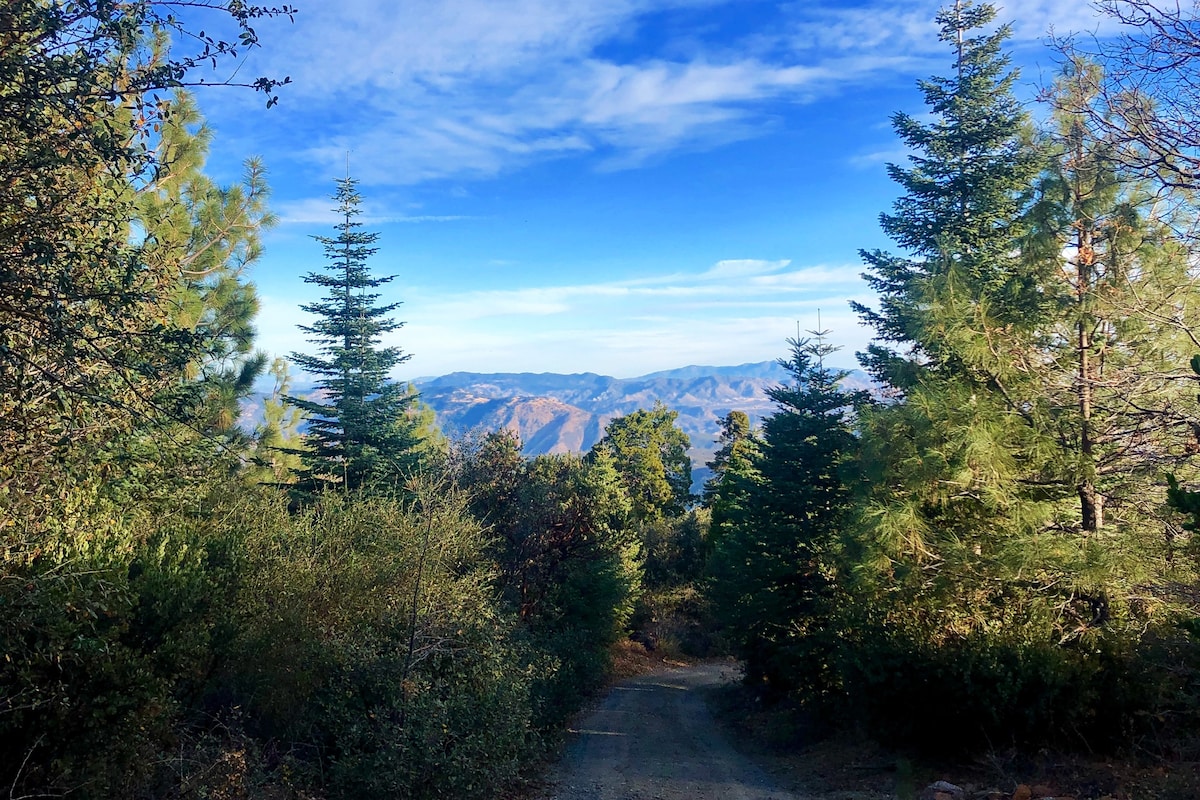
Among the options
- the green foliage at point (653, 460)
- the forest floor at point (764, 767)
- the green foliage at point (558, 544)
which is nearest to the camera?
the forest floor at point (764, 767)

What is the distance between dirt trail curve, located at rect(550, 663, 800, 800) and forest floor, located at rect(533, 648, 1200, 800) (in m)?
0.02

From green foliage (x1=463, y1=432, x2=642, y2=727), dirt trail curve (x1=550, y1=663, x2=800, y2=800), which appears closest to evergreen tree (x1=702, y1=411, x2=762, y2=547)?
green foliage (x1=463, y1=432, x2=642, y2=727)

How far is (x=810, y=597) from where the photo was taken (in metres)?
16.6

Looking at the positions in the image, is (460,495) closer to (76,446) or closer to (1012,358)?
(76,446)

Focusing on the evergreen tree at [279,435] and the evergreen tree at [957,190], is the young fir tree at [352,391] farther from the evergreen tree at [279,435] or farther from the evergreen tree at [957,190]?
the evergreen tree at [957,190]

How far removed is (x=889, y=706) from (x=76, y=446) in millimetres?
12594

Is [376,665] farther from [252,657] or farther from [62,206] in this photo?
[62,206]

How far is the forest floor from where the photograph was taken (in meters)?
9.03

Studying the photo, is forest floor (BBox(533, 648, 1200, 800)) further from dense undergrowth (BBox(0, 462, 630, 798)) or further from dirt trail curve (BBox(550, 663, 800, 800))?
dense undergrowth (BBox(0, 462, 630, 798))

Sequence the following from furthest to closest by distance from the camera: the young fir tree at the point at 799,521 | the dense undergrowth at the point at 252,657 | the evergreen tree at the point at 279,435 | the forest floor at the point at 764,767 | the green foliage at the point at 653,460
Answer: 1. the green foliage at the point at 653,460
2. the evergreen tree at the point at 279,435
3. the young fir tree at the point at 799,521
4. the forest floor at the point at 764,767
5. the dense undergrowth at the point at 252,657

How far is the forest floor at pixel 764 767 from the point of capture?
903 cm

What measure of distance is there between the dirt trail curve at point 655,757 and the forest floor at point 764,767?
2 centimetres

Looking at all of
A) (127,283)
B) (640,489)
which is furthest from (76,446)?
(640,489)

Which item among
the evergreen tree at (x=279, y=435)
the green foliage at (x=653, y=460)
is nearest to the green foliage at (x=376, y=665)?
the evergreen tree at (x=279, y=435)
